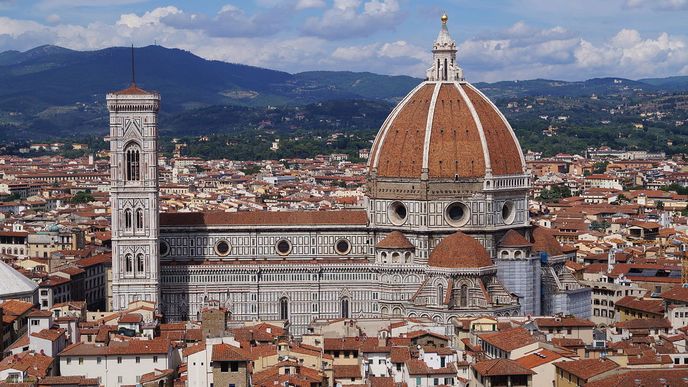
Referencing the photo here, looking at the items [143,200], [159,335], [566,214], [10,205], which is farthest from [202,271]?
[10,205]

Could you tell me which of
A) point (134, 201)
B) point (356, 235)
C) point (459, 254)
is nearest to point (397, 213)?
point (356, 235)

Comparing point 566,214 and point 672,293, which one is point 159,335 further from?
point 566,214

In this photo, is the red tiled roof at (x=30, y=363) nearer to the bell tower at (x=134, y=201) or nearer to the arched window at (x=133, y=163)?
the bell tower at (x=134, y=201)

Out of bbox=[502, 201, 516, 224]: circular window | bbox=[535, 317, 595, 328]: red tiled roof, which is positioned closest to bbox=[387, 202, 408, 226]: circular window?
bbox=[502, 201, 516, 224]: circular window

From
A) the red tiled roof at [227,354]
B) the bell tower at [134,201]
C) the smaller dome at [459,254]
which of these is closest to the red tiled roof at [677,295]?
the smaller dome at [459,254]

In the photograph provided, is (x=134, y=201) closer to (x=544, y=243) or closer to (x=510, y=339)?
(x=544, y=243)

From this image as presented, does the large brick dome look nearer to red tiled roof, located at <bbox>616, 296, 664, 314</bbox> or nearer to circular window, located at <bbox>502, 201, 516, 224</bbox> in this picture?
circular window, located at <bbox>502, 201, 516, 224</bbox>

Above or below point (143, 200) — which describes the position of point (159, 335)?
below
